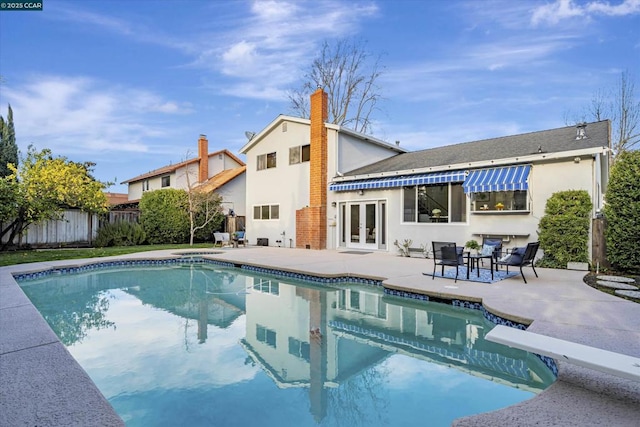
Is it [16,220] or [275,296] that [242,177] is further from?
[275,296]

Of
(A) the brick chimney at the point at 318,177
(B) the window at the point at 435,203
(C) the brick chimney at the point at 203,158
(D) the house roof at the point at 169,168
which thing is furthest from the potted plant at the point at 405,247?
(C) the brick chimney at the point at 203,158

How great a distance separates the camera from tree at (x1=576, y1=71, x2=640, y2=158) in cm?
3031

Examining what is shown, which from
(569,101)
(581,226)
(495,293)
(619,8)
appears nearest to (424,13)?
(619,8)

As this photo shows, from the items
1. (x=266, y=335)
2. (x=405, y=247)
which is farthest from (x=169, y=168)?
(x=266, y=335)

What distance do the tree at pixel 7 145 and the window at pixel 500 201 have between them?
41591mm

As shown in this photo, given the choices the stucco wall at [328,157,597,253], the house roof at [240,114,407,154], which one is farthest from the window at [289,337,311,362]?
the house roof at [240,114,407,154]

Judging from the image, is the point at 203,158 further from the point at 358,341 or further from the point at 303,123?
the point at 358,341

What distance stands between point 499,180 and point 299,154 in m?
13.9

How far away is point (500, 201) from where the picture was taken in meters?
16.7

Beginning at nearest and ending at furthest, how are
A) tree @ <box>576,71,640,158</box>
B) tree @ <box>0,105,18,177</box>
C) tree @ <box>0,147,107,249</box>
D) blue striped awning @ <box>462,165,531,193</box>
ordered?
blue striped awning @ <box>462,165,531,193</box>
tree @ <box>0,147,107,249</box>
tree @ <box>576,71,640,158</box>
tree @ <box>0,105,18,177</box>

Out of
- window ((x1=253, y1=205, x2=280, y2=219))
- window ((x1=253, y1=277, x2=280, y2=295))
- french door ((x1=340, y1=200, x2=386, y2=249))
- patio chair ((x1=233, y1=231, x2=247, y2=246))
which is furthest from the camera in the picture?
window ((x1=253, y1=205, x2=280, y2=219))

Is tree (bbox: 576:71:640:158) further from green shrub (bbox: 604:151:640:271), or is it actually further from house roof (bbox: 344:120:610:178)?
green shrub (bbox: 604:151:640:271)

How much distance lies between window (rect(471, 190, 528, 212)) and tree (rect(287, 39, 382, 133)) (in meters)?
23.7

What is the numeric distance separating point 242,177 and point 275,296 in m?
26.1
